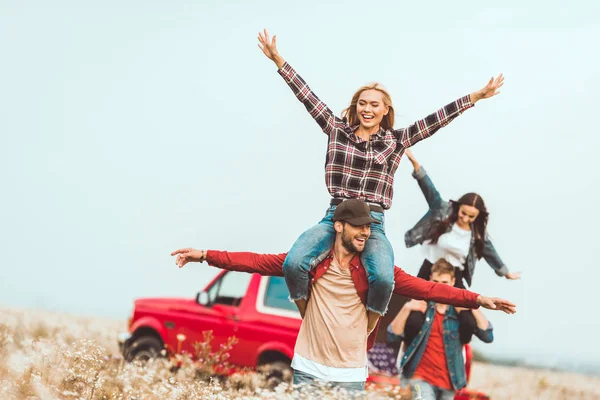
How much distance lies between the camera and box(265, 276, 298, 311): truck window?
1227 cm

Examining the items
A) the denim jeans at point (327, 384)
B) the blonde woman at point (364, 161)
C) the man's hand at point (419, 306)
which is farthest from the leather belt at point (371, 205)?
the man's hand at point (419, 306)

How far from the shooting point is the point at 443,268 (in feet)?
27.2

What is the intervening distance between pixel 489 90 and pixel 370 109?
3.35 ft

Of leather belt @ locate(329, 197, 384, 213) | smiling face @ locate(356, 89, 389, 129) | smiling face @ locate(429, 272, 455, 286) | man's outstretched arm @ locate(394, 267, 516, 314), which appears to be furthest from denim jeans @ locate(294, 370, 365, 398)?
smiling face @ locate(429, 272, 455, 286)

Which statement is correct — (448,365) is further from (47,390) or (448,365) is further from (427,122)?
(47,390)

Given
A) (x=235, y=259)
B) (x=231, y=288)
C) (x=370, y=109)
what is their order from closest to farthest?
(x=235, y=259), (x=370, y=109), (x=231, y=288)

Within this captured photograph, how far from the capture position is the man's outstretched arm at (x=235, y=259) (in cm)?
628

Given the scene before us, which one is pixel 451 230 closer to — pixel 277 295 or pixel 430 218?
pixel 430 218

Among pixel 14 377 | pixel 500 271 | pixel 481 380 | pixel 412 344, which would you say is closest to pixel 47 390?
pixel 14 377

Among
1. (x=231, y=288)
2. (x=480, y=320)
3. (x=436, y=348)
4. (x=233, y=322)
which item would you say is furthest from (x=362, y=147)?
(x=231, y=288)

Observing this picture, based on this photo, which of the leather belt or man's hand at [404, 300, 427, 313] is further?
man's hand at [404, 300, 427, 313]

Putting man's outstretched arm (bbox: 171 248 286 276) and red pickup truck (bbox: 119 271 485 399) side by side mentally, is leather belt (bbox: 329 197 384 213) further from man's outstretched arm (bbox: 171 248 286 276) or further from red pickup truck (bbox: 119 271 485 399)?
red pickup truck (bbox: 119 271 485 399)

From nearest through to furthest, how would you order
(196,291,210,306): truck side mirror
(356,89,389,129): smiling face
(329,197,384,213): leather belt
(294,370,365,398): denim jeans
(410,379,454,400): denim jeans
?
(294,370,365,398): denim jeans, (329,197,384,213): leather belt, (356,89,389,129): smiling face, (410,379,454,400): denim jeans, (196,291,210,306): truck side mirror

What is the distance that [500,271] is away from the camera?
975cm
